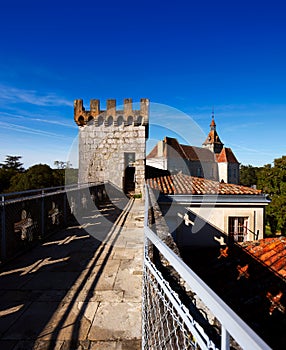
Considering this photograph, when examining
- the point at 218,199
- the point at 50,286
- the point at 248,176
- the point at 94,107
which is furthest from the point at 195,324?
the point at 248,176

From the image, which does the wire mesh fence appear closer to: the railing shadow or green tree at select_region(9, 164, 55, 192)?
the railing shadow

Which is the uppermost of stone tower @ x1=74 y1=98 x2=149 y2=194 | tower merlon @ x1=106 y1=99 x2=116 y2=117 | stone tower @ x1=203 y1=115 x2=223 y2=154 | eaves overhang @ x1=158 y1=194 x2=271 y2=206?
stone tower @ x1=203 y1=115 x2=223 y2=154

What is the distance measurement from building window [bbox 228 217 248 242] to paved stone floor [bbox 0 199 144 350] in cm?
715

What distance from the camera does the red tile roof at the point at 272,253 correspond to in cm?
565

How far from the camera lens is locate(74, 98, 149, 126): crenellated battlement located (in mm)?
12812

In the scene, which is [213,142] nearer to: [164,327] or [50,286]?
[50,286]

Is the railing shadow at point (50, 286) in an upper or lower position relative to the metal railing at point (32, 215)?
lower

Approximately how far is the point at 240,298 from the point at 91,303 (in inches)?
126

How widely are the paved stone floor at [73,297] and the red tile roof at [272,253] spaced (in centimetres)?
344

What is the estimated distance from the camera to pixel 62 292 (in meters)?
2.82

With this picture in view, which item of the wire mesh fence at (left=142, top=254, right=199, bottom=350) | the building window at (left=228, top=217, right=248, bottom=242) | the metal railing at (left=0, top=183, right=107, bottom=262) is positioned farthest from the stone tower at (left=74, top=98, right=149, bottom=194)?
the wire mesh fence at (left=142, top=254, right=199, bottom=350)

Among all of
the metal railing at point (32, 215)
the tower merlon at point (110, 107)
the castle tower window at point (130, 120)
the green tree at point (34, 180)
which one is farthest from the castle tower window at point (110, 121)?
the green tree at point (34, 180)

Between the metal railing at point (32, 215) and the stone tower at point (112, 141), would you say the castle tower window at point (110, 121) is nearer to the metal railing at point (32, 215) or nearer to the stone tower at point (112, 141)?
the stone tower at point (112, 141)

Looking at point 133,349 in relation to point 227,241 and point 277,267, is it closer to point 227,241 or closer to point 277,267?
point 277,267
